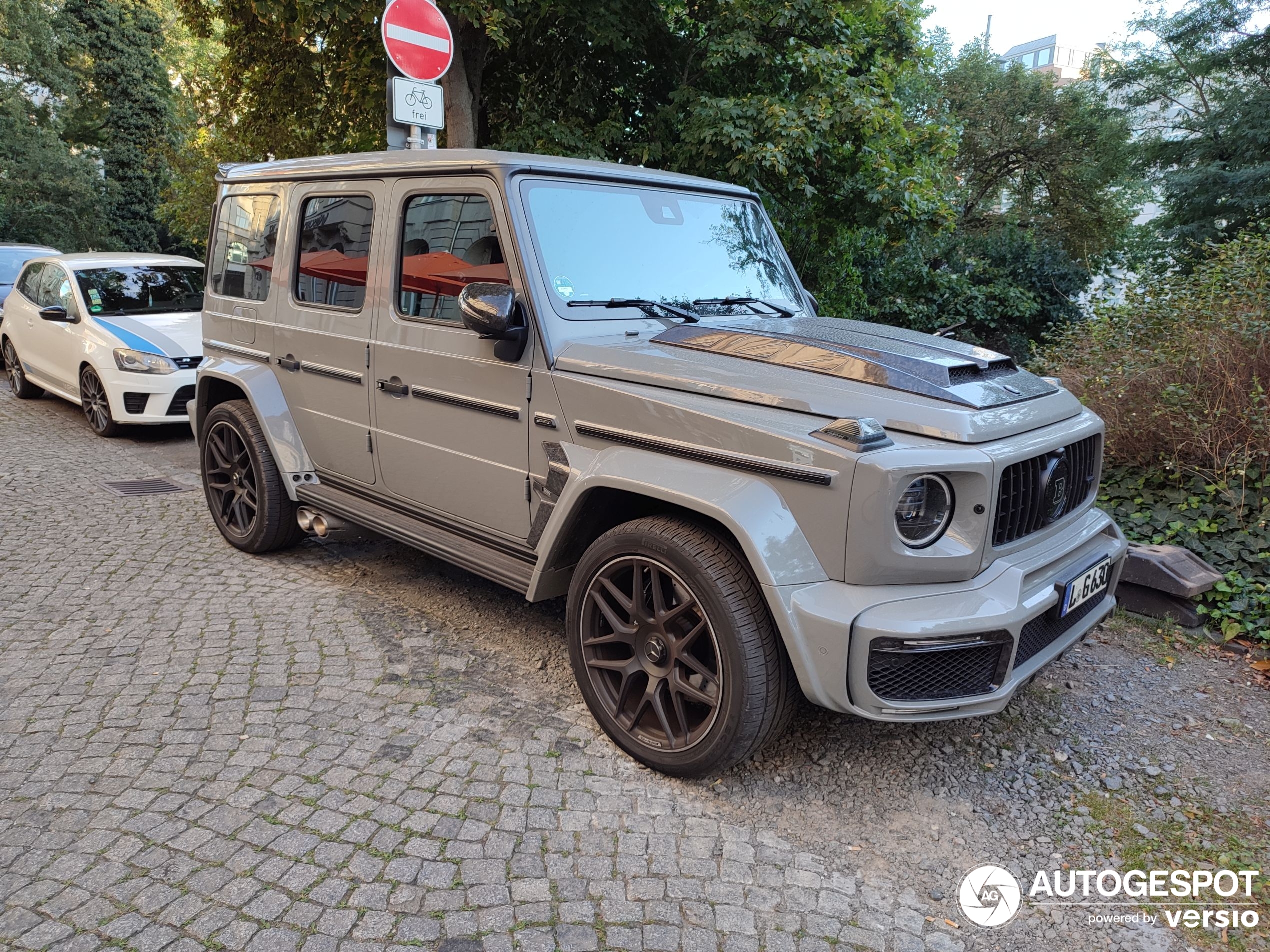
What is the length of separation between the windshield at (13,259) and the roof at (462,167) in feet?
33.4

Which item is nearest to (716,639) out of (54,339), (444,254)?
(444,254)

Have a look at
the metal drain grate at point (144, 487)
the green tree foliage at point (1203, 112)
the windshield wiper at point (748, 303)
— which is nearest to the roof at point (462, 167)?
the windshield wiper at point (748, 303)

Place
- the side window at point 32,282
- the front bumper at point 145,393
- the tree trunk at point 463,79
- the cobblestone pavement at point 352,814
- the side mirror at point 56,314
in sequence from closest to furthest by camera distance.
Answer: the cobblestone pavement at point 352,814
the front bumper at point 145,393
the side mirror at point 56,314
the tree trunk at point 463,79
the side window at point 32,282

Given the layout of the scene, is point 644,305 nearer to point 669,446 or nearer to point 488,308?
point 488,308

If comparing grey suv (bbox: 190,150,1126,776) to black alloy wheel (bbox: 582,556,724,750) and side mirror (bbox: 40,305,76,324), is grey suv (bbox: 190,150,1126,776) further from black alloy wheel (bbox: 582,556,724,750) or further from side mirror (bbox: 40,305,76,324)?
side mirror (bbox: 40,305,76,324)

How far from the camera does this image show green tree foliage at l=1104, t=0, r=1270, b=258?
49.0 ft

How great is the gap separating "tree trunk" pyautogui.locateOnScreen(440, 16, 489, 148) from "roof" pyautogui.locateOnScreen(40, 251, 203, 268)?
3.05 m

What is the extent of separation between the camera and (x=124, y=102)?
2577cm

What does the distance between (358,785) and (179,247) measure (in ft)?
83.8

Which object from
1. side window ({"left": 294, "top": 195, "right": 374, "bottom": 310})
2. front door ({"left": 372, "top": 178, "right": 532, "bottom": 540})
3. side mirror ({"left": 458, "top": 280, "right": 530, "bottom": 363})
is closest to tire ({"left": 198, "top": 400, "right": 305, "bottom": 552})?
side window ({"left": 294, "top": 195, "right": 374, "bottom": 310})

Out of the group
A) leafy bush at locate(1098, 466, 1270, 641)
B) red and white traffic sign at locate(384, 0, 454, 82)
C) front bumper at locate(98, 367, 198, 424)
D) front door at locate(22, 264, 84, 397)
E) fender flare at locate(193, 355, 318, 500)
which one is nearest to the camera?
leafy bush at locate(1098, 466, 1270, 641)

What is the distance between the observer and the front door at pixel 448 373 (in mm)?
3543

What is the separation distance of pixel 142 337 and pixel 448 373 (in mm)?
Result: 6044

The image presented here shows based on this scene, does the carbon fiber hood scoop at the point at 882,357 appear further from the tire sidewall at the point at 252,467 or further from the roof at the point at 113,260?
the roof at the point at 113,260
